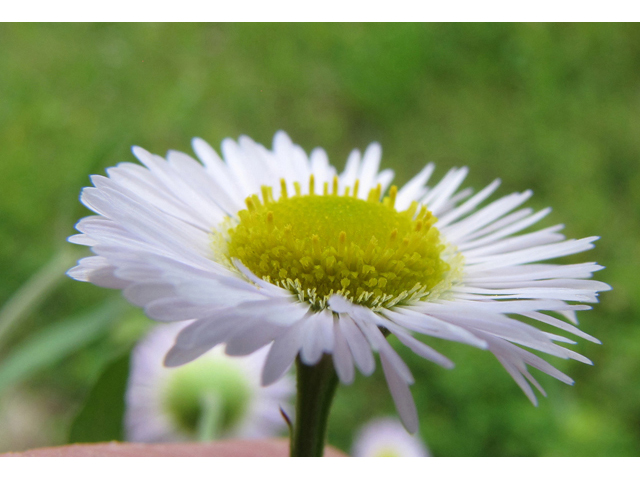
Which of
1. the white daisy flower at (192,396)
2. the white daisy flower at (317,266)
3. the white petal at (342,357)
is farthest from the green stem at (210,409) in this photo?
the white petal at (342,357)

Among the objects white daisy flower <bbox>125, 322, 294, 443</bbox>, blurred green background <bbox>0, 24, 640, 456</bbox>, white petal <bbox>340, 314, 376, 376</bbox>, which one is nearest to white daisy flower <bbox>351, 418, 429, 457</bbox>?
blurred green background <bbox>0, 24, 640, 456</bbox>

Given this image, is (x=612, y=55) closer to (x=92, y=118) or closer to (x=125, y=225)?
(x=92, y=118)

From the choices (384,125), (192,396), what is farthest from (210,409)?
(384,125)

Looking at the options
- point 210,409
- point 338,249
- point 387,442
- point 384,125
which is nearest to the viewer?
point 338,249

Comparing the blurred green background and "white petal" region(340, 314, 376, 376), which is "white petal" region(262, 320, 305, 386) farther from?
the blurred green background

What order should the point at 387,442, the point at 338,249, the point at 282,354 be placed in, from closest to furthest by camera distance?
1. the point at 282,354
2. the point at 338,249
3. the point at 387,442

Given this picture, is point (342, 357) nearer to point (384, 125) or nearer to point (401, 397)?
point (401, 397)

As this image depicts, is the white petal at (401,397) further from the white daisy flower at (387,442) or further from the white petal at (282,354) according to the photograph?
the white daisy flower at (387,442)
